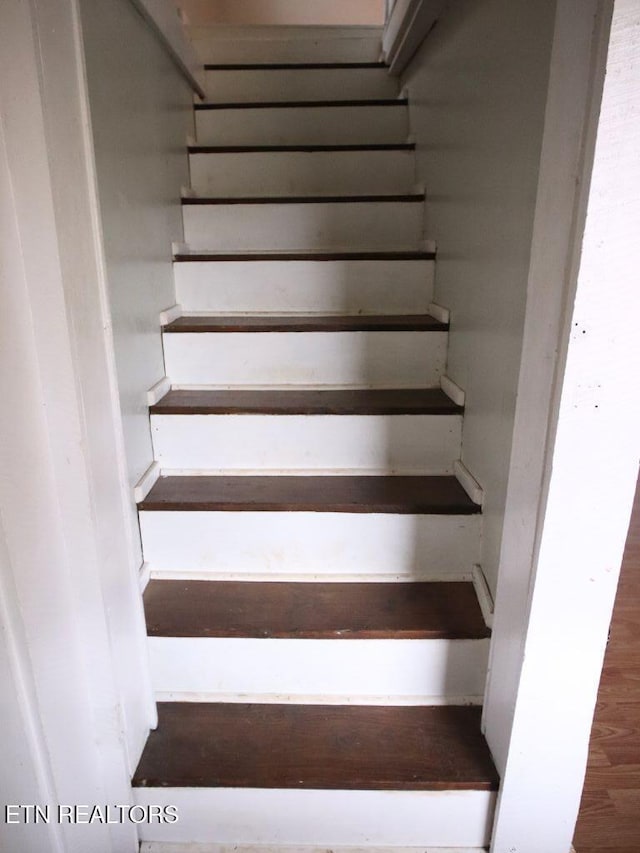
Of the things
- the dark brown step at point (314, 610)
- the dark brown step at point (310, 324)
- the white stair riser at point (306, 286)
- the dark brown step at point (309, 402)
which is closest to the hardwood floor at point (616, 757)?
the dark brown step at point (314, 610)

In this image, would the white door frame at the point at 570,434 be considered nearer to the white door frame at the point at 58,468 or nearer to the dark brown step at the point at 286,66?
the white door frame at the point at 58,468

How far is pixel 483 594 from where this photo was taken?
125cm

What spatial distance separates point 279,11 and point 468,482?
305cm

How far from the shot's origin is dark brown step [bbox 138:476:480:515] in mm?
1324

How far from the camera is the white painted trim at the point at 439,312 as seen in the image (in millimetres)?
1606

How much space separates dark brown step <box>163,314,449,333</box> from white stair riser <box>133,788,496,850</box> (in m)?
1.13

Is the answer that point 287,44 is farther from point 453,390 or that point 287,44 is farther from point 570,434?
point 570,434

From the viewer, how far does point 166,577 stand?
1.38 m

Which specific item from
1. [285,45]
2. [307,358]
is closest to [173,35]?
[285,45]

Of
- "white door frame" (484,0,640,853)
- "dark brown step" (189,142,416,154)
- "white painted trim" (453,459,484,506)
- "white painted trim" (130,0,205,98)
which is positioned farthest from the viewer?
"dark brown step" (189,142,416,154)

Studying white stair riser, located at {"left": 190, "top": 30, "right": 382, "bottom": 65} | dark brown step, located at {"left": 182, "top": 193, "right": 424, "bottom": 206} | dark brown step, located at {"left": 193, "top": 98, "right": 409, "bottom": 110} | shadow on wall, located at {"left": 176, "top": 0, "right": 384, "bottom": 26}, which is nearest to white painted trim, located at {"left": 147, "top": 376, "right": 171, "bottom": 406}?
dark brown step, located at {"left": 182, "top": 193, "right": 424, "bottom": 206}

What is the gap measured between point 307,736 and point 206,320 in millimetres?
1173

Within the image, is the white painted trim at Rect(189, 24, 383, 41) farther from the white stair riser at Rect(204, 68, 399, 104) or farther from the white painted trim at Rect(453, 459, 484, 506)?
the white painted trim at Rect(453, 459, 484, 506)

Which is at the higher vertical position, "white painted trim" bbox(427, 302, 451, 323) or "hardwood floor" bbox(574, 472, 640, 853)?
"white painted trim" bbox(427, 302, 451, 323)
